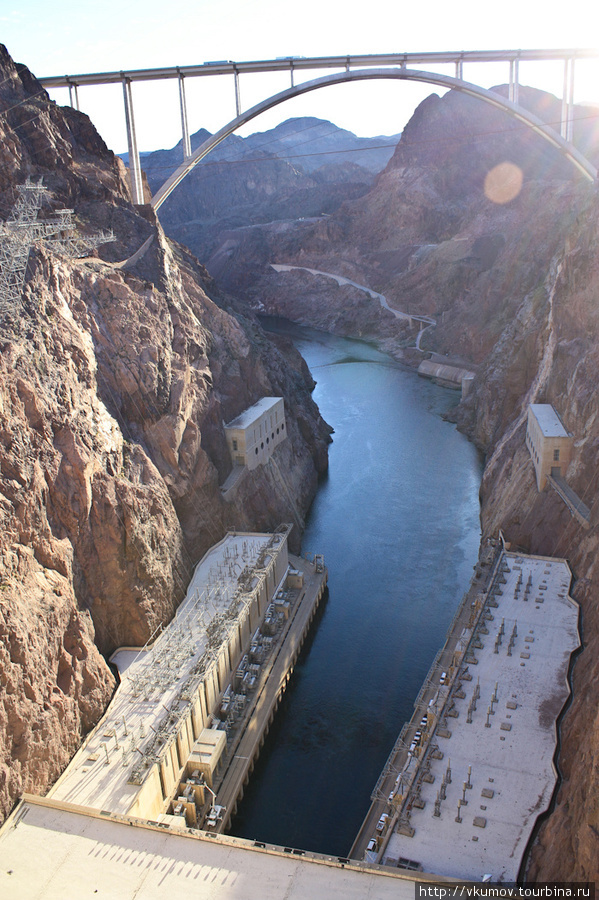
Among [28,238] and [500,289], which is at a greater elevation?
[28,238]

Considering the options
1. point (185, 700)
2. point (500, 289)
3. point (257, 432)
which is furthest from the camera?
point (500, 289)

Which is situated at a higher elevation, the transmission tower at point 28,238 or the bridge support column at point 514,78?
the bridge support column at point 514,78

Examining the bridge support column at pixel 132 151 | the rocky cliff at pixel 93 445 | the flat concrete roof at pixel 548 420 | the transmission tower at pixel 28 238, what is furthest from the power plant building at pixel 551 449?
the bridge support column at pixel 132 151

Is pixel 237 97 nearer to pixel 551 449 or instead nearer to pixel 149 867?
pixel 551 449

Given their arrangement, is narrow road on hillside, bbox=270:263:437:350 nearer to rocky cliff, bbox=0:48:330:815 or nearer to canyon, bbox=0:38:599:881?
canyon, bbox=0:38:599:881

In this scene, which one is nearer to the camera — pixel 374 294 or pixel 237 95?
pixel 237 95

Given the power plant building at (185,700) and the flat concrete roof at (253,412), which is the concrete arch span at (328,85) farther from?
the power plant building at (185,700)

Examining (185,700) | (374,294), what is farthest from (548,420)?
(374,294)
